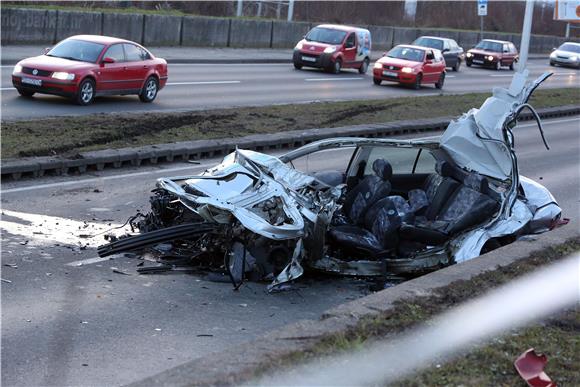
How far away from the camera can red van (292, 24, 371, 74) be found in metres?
35.7

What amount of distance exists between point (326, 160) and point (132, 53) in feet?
35.7

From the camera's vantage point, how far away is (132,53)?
77.4 ft

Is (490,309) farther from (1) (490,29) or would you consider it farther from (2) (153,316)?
(1) (490,29)

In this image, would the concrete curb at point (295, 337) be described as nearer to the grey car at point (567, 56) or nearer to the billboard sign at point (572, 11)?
the billboard sign at point (572, 11)

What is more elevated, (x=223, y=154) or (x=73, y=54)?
(x=73, y=54)

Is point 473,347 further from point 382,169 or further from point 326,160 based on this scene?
point 326,160

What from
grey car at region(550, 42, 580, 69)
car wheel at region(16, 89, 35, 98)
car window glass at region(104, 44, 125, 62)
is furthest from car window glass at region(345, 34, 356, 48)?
grey car at region(550, 42, 580, 69)

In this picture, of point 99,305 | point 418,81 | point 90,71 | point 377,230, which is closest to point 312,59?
point 418,81

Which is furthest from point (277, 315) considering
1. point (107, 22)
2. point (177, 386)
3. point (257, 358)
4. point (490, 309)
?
point (107, 22)

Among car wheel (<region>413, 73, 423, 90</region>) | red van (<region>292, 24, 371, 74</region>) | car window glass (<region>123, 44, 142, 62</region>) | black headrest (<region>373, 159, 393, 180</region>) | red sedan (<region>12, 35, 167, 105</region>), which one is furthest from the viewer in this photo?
red van (<region>292, 24, 371, 74</region>)

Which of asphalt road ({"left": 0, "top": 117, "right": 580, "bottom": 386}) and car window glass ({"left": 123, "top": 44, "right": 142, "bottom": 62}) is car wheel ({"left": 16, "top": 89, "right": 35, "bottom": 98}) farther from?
asphalt road ({"left": 0, "top": 117, "right": 580, "bottom": 386})

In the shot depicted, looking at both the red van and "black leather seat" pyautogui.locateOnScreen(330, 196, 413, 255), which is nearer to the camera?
"black leather seat" pyautogui.locateOnScreen(330, 196, 413, 255)

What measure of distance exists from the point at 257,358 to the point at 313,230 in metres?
3.83

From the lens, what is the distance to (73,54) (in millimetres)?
22422
